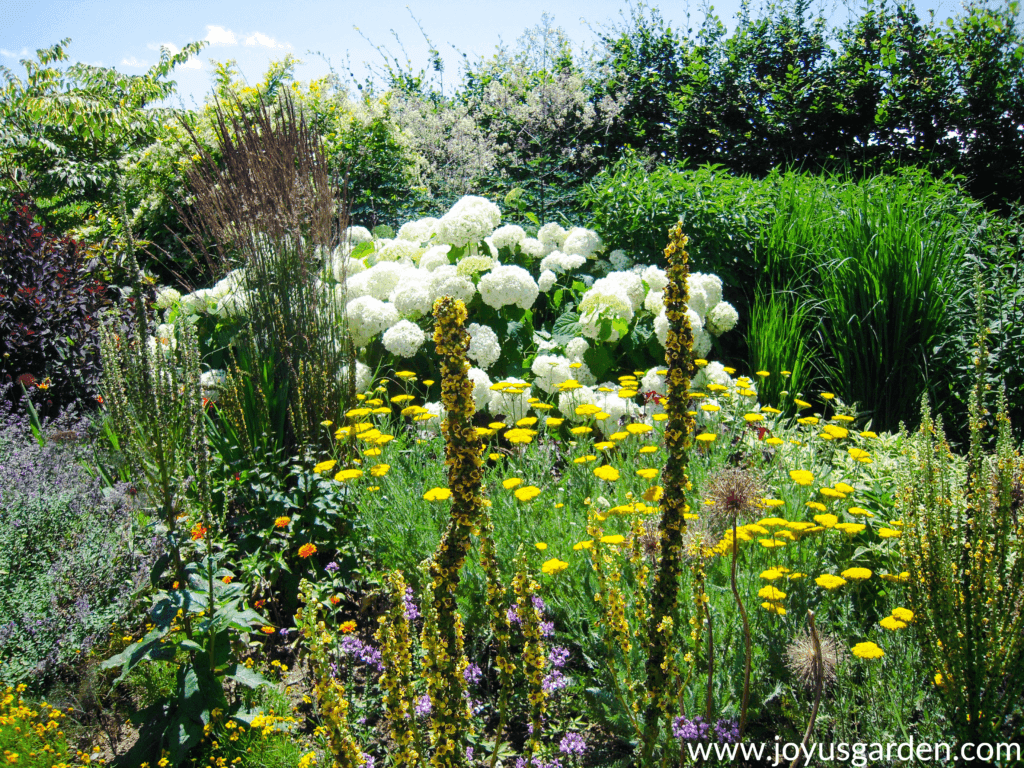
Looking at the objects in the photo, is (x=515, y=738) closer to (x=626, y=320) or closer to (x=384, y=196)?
(x=626, y=320)

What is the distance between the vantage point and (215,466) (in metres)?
3.86

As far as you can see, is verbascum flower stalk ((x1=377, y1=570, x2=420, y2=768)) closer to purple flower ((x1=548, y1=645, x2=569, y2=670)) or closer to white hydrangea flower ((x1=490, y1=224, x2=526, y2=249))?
purple flower ((x1=548, y1=645, x2=569, y2=670))

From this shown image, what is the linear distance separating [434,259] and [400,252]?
44cm

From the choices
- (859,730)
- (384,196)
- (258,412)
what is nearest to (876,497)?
(859,730)

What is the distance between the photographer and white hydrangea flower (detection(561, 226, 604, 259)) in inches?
220

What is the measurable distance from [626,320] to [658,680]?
3.49 m

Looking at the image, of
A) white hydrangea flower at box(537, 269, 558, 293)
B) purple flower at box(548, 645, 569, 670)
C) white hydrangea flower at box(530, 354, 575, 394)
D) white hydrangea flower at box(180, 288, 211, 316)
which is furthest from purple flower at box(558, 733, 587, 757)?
white hydrangea flower at box(180, 288, 211, 316)

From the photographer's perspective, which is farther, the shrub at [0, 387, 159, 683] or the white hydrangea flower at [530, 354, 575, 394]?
the white hydrangea flower at [530, 354, 575, 394]

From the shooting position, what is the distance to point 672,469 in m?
1.40

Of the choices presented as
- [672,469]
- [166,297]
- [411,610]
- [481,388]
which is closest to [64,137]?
[166,297]

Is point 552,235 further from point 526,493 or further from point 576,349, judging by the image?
point 526,493

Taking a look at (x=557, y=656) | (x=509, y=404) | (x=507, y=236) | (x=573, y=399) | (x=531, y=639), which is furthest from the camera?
(x=507, y=236)

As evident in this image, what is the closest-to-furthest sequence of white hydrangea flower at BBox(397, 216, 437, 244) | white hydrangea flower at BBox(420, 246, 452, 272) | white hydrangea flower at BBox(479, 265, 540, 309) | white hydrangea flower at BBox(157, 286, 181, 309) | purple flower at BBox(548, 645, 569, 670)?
purple flower at BBox(548, 645, 569, 670) < white hydrangea flower at BBox(479, 265, 540, 309) < white hydrangea flower at BBox(420, 246, 452, 272) < white hydrangea flower at BBox(397, 216, 437, 244) < white hydrangea flower at BBox(157, 286, 181, 309)

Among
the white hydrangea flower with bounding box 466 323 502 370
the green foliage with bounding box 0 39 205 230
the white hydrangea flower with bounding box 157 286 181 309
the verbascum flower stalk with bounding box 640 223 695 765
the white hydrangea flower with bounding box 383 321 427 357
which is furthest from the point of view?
the green foliage with bounding box 0 39 205 230
